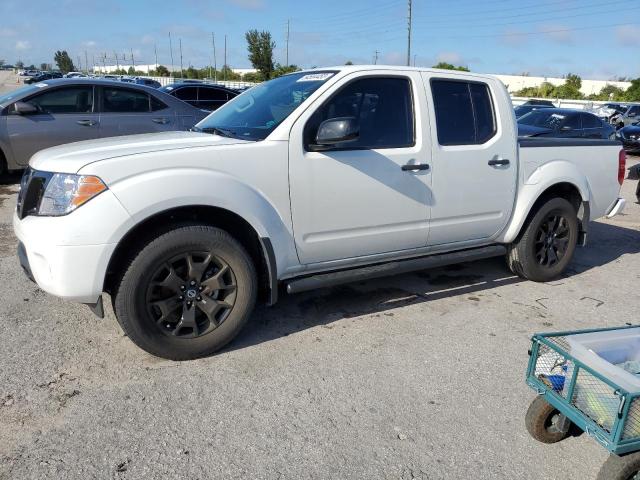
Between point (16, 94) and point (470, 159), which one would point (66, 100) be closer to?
point (16, 94)

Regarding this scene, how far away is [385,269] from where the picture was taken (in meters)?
4.02

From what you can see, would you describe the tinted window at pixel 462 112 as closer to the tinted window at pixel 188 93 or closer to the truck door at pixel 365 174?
the truck door at pixel 365 174

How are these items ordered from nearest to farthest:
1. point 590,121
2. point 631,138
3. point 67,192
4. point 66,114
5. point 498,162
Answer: point 67,192
point 498,162
point 66,114
point 590,121
point 631,138

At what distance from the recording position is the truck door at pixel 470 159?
4.14m

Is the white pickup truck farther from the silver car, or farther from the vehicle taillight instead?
the silver car

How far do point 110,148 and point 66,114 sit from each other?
18.6 feet

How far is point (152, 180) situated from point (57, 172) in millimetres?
550

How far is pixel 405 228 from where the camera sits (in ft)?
13.3

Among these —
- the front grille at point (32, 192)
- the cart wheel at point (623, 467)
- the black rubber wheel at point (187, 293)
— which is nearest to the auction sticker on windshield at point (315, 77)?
the black rubber wheel at point (187, 293)

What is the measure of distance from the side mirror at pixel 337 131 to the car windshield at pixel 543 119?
1104 cm

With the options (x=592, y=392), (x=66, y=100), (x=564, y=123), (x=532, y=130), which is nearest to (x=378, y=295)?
(x=592, y=392)

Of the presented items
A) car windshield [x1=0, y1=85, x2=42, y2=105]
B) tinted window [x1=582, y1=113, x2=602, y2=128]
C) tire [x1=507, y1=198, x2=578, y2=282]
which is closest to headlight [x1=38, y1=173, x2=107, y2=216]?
tire [x1=507, y1=198, x2=578, y2=282]

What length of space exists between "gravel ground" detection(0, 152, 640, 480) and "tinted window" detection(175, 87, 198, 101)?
1015cm

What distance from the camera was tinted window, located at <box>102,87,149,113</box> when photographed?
840cm
